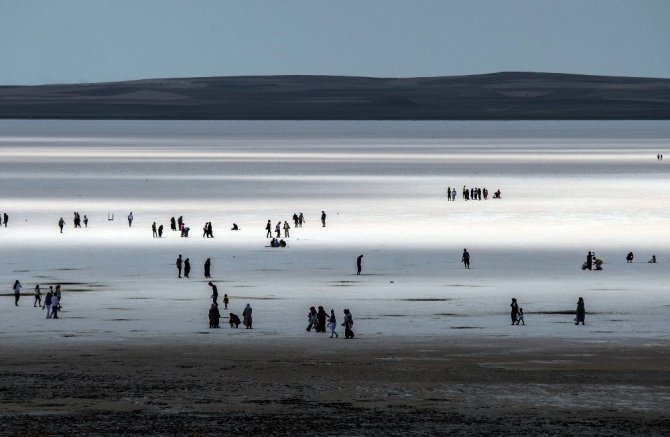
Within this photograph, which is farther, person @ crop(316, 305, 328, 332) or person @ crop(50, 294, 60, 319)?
person @ crop(50, 294, 60, 319)

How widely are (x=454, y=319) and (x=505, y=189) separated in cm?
5944

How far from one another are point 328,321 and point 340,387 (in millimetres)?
8489

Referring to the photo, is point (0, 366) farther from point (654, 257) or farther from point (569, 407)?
point (654, 257)

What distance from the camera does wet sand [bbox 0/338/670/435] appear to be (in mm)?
26969

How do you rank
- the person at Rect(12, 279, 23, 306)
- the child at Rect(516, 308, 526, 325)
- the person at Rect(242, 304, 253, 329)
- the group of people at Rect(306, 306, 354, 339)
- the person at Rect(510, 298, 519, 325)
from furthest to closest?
the person at Rect(12, 279, 23, 306)
the child at Rect(516, 308, 526, 325)
the person at Rect(510, 298, 519, 325)
the person at Rect(242, 304, 253, 329)
the group of people at Rect(306, 306, 354, 339)

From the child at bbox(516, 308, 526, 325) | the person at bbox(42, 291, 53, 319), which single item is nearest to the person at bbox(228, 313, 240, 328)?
the person at bbox(42, 291, 53, 319)

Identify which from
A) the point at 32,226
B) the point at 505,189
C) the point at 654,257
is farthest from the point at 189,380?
the point at 505,189

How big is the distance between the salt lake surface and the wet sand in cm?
232

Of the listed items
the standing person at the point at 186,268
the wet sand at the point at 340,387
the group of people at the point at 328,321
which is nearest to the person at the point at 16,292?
the standing person at the point at 186,268

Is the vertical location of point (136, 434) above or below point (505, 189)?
below

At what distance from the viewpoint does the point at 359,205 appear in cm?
8450

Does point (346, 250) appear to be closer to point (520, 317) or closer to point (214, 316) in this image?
point (520, 317)

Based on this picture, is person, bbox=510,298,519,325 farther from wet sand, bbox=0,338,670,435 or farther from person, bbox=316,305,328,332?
person, bbox=316,305,328,332

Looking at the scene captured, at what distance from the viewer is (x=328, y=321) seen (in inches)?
1532
